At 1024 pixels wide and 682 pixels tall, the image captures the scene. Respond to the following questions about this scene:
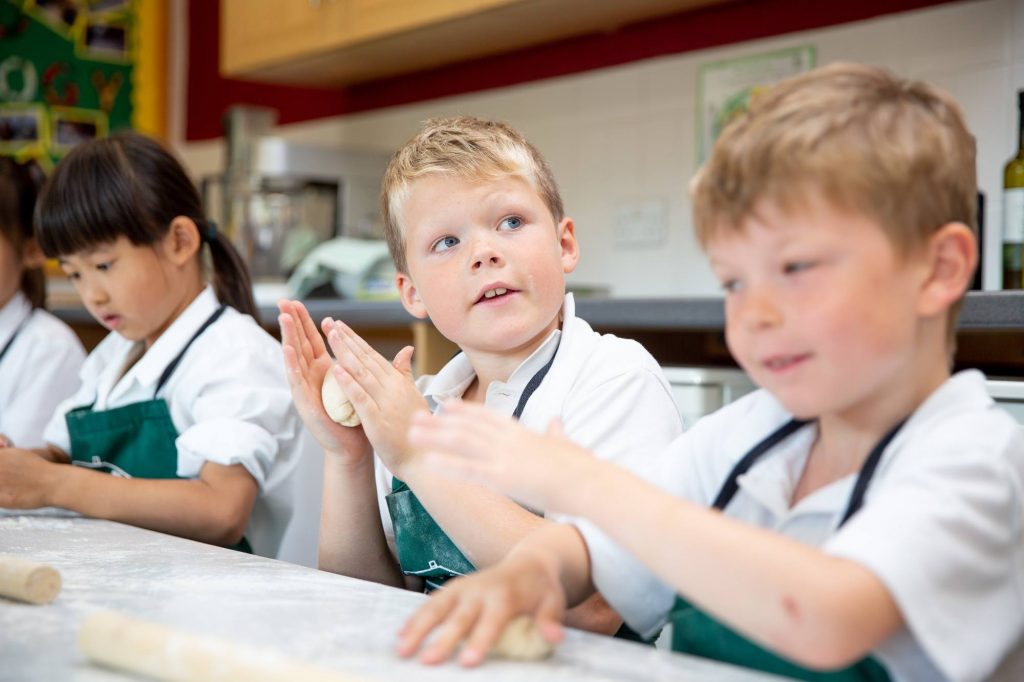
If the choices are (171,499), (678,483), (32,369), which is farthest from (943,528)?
(32,369)

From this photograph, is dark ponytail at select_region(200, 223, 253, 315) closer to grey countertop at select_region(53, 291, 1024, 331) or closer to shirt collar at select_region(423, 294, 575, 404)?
shirt collar at select_region(423, 294, 575, 404)

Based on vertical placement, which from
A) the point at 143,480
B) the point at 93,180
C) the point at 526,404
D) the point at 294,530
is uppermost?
the point at 93,180

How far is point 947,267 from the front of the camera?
2.42 feet

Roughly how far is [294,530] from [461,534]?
70cm

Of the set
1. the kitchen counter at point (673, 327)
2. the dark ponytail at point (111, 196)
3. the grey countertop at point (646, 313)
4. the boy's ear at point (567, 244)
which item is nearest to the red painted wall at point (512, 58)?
the kitchen counter at point (673, 327)

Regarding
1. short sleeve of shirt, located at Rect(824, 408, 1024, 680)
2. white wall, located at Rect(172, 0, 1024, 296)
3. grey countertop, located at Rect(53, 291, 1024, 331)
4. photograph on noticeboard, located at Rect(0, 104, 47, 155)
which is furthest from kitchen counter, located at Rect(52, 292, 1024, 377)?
photograph on noticeboard, located at Rect(0, 104, 47, 155)

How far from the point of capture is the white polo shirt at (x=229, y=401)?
141cm

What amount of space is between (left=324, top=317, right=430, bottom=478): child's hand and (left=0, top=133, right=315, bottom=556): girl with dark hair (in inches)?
14.6

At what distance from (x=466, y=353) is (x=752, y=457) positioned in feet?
1.64

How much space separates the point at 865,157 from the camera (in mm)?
706

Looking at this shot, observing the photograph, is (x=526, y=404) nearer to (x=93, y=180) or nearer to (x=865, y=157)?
(x=865, y=157)

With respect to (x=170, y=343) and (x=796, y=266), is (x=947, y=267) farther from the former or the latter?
(x=170, y=343)

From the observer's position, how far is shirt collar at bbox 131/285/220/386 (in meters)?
1.56

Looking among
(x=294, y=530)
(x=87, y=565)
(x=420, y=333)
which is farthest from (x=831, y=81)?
(x=420, y=333)
